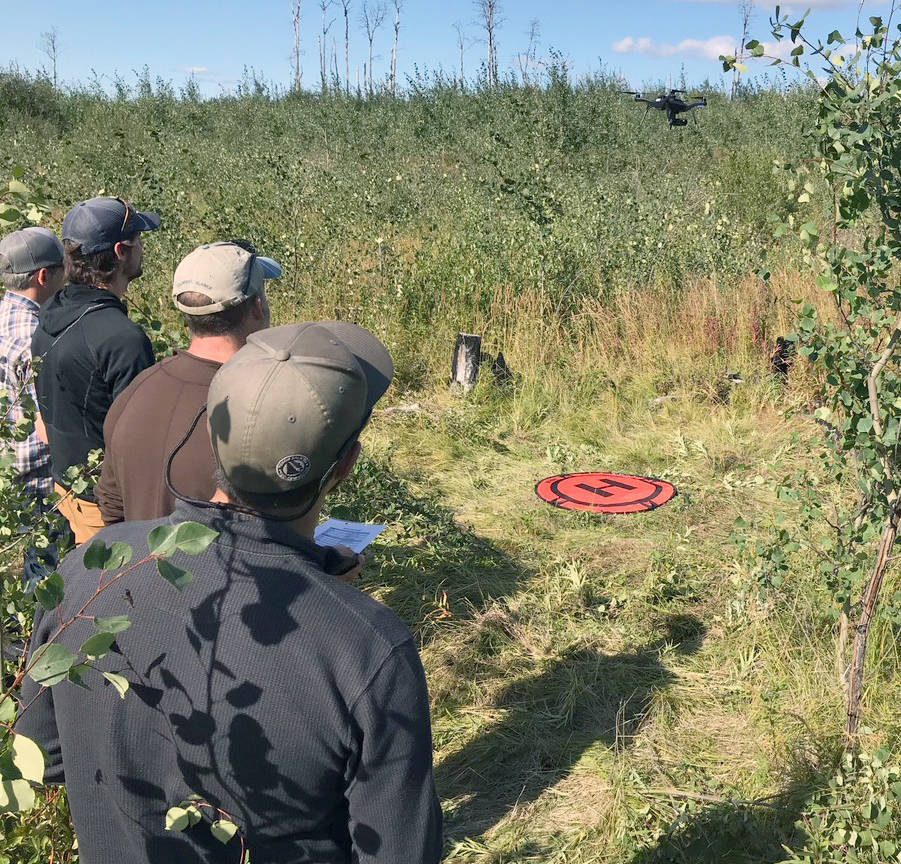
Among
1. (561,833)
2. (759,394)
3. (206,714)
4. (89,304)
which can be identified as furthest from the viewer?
(759,394)

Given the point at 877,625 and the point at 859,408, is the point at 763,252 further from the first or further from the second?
the point at 877,625

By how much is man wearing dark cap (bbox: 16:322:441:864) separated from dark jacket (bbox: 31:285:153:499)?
1755mm

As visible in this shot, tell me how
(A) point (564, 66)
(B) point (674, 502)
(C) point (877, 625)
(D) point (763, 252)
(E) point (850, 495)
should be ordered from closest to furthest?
(D) point (763, 252) → (C) point (877, 625) → (E) point (850, 495) → (B) point (674, 502) → (A) point (564, 66)

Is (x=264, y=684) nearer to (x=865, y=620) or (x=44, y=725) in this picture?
(x=44, y=725)

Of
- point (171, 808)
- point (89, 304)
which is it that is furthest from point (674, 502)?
point (171, 808)

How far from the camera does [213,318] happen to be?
2436 mm

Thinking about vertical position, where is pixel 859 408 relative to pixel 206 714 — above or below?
above

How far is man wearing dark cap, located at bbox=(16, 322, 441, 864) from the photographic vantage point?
1176 millimetres

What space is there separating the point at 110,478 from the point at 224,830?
1513 millimetres

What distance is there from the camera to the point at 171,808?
4.05ft

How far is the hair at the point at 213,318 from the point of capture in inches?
95.4

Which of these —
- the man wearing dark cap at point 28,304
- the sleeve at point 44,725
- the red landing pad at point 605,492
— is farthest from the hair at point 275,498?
the red landing pad at point 605,492

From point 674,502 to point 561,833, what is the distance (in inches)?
105

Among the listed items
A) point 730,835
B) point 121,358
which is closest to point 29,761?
point 121,358
